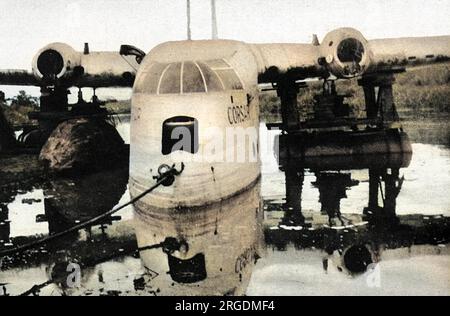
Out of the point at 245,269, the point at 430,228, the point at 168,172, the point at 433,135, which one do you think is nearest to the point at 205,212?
the point at 168,172

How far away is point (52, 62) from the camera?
14234 mm

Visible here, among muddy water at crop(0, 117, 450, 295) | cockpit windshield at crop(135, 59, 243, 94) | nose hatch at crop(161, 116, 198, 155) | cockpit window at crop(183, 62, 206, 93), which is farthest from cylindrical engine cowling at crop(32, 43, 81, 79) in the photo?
nose hatch at crop(161, 116, 198, 155)

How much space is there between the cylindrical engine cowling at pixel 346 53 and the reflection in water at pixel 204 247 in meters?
5.15

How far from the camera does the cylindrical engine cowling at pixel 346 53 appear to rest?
12.8 m

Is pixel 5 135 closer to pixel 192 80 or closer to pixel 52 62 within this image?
pixel 52 62

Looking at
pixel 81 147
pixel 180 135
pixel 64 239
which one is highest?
pixel 180 135

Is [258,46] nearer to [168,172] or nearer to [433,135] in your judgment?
[168,172]

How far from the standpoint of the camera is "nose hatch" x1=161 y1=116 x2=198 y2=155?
8.45 m

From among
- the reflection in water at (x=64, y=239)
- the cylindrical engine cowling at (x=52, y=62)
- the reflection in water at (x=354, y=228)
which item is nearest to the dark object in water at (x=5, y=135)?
the cylindrical engine cowling at (x=52, y=62)

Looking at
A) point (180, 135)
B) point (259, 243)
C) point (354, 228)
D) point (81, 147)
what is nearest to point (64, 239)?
point (180, 135)

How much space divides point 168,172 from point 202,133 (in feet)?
3.02

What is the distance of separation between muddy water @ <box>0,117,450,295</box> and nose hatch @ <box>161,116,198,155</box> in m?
1.26

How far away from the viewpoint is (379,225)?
8.62m

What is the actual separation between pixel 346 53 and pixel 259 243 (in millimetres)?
7434
